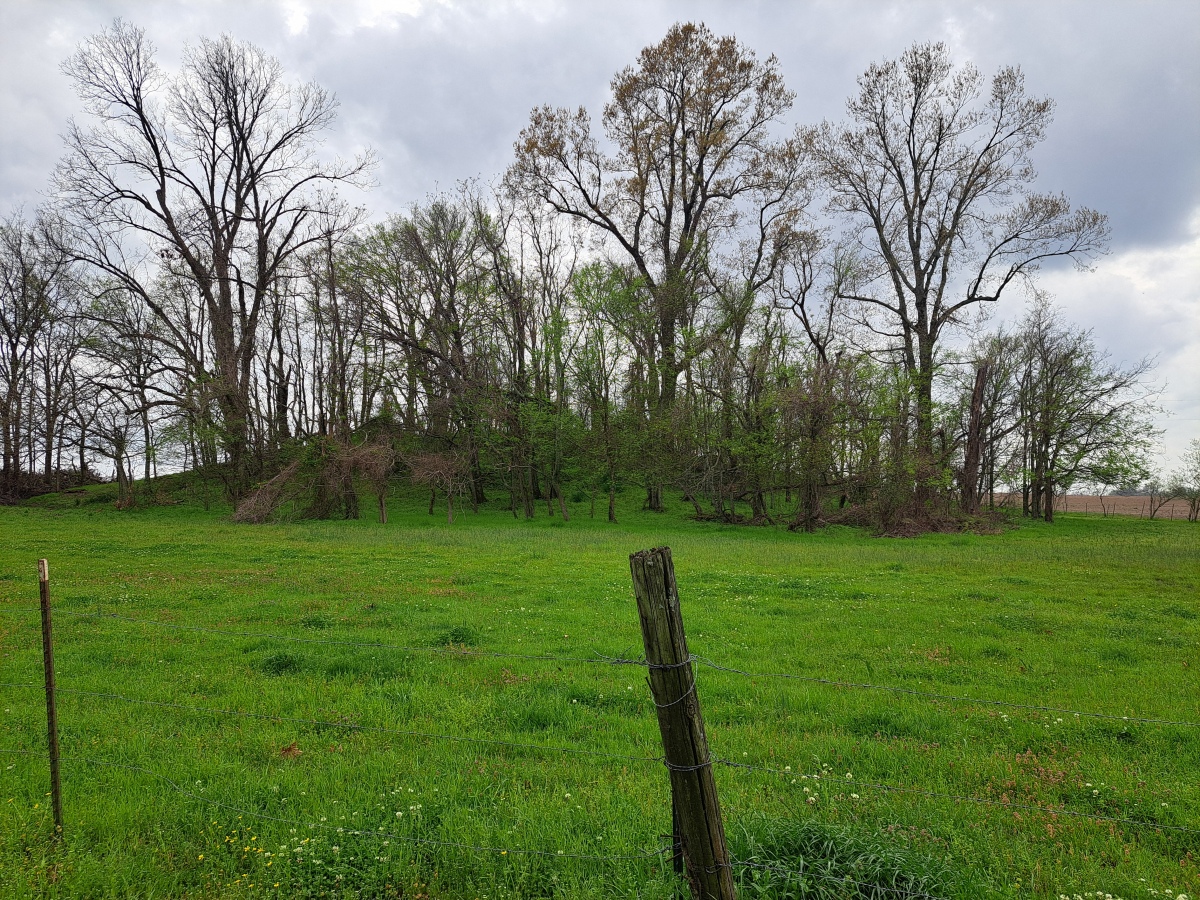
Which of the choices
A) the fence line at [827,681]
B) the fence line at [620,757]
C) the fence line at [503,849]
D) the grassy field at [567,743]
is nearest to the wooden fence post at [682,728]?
the fence line at [503,849]

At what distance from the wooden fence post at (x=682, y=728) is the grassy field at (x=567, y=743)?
43 centimetres

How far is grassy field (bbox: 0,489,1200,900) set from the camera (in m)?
3.65

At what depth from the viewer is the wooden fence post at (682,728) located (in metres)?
2.93

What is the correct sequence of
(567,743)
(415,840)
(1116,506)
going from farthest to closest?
(1116,506), (567,743), (415,840)

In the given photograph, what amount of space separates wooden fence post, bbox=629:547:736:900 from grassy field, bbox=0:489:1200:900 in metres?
0.43

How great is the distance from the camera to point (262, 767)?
4.93 metres

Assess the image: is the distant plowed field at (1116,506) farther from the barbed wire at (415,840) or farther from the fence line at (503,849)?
the barbed wire at (415,840)

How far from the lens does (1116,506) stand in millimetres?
63656

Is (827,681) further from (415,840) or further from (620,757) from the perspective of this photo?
(415,840)

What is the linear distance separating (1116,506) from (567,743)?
260ft

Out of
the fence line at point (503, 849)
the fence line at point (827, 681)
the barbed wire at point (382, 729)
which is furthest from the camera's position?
the barbed wire at point (382, 729)

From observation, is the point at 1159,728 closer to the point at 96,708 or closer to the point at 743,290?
the point at 96,708

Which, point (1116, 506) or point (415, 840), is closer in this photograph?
point (415, 840)

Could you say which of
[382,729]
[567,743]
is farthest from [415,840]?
[567,743]
